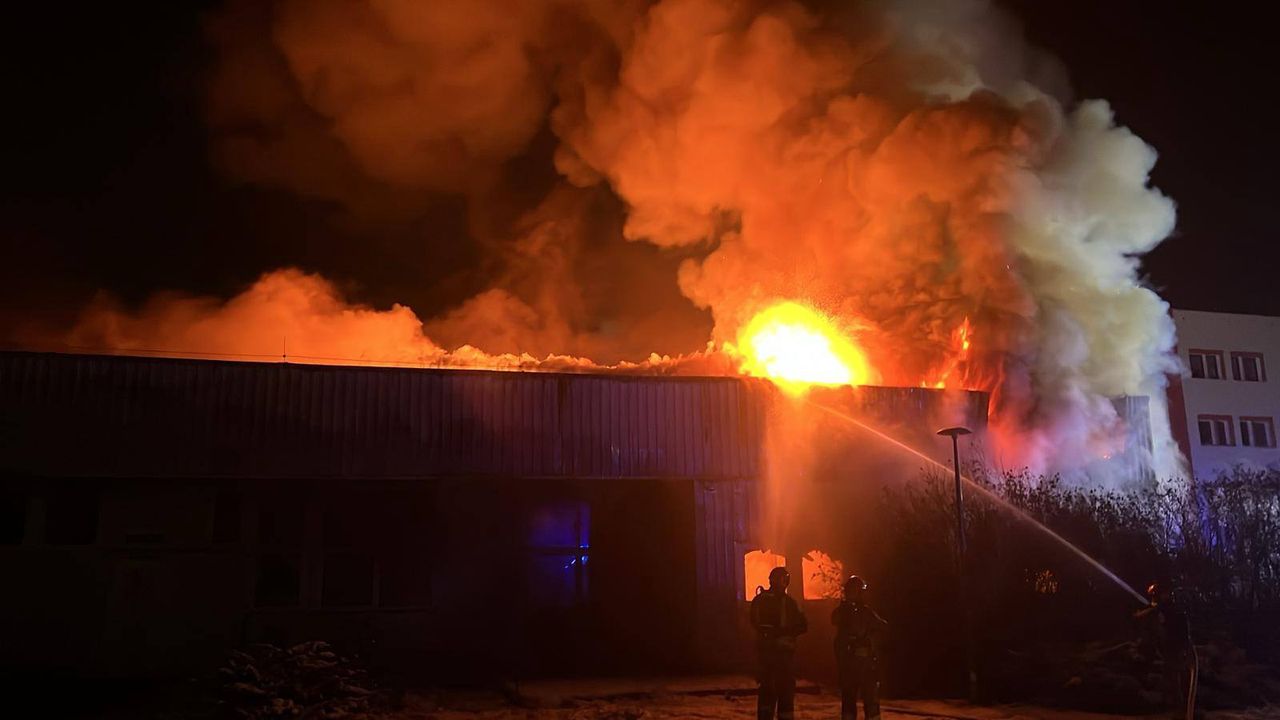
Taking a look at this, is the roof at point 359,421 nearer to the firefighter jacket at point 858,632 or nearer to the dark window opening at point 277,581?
the dark window opening at point 277,581

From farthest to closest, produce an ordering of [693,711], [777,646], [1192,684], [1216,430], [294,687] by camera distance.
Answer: [1216,430] < [693,711] < [294,687] < [1192,684] < [777,646]

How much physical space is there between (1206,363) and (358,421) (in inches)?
1315

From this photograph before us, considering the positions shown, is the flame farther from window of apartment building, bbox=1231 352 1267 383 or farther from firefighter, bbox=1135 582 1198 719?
window of apartment building, bbox=1231 352 1267 383

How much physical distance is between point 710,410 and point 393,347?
42.6ft

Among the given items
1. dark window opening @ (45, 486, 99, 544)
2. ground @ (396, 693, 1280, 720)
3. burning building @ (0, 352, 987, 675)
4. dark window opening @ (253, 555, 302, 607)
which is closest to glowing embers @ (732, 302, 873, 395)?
burning building @ (0, 352, 987, 675)

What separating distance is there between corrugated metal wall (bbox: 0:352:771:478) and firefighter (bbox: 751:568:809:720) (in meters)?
7.48

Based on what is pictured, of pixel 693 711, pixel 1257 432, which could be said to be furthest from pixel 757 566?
pixel 1257 432

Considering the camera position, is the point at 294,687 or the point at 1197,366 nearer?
the point at 294,687

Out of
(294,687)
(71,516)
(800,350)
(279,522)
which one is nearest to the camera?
(294,687)

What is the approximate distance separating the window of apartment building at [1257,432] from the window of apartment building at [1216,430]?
1.94 feet

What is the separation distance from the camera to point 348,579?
1761 cm

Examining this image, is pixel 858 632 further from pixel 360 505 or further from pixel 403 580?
pixel 360 505

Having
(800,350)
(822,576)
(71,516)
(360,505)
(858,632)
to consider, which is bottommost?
(858,632)

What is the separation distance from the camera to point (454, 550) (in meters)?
17.8
